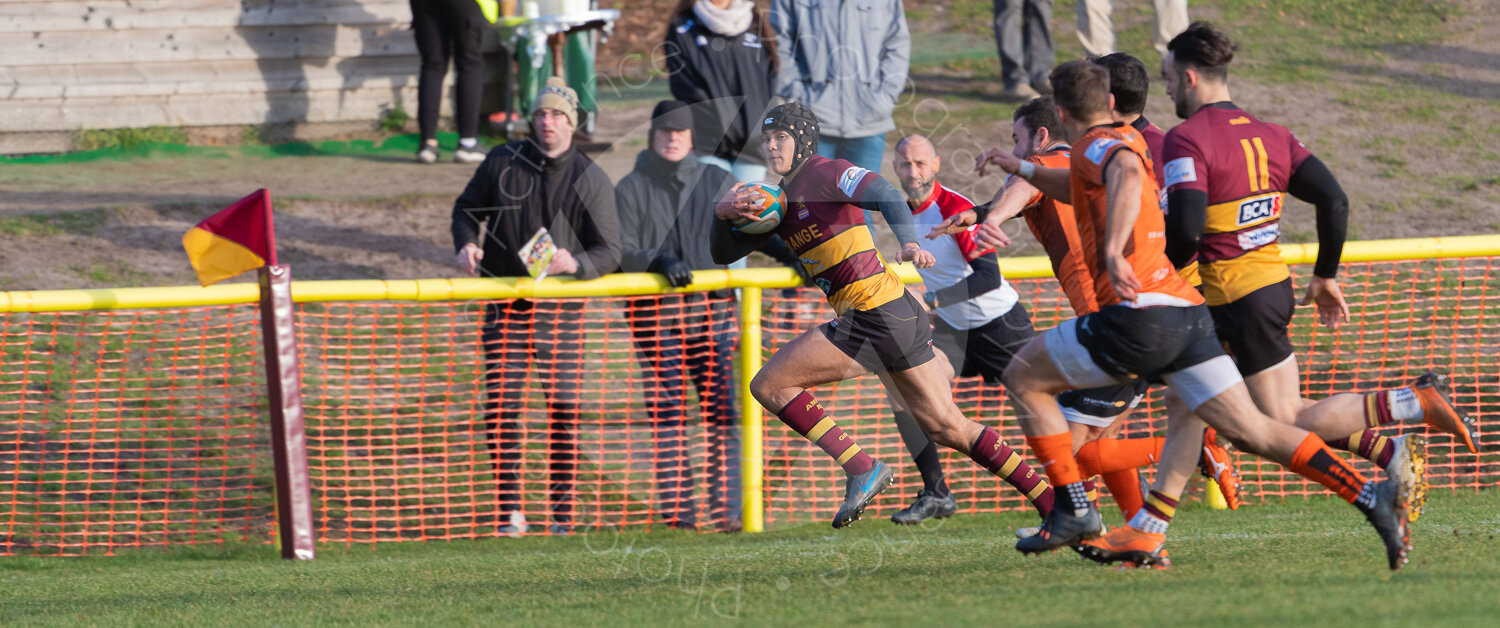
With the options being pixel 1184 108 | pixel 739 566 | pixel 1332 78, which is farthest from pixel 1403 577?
pixel 1332 78

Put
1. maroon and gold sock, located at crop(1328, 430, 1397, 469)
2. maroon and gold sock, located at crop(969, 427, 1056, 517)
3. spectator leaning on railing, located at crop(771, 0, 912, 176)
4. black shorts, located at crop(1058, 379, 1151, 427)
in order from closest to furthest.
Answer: maroon and gold sock, located at crop(1328, 430, 1397, 469), maroon and gold sock, located at crop(969, 427, 1056, 517), black shorts, located at crop(1058, 379, 1151, 427), spectator leaning on railing, located at crop(771, 0, 912, 176)

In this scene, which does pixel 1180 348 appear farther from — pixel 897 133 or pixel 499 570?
pixel 897 133

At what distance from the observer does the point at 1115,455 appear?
18.2ft

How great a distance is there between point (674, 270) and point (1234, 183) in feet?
9.43

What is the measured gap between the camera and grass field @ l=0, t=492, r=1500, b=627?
4.36 m

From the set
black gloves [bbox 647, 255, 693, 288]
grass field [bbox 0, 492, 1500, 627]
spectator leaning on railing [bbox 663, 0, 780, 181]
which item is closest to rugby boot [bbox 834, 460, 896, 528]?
grass field [bbox 0, 492, 1500, 627]

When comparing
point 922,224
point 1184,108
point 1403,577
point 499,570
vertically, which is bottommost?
point 499,570

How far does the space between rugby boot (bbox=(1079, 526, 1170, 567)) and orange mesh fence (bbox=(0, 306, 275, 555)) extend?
421 cm

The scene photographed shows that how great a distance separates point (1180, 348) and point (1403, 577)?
1.03 m

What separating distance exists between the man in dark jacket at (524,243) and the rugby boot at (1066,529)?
9.59ft

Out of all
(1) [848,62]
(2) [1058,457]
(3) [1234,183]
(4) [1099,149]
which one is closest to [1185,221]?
(3) [1234,183]

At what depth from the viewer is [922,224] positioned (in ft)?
21.0

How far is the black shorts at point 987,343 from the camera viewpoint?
21.6 ft

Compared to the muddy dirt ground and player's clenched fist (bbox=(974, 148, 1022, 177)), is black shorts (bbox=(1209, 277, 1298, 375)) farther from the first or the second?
the muddy dirt ground
